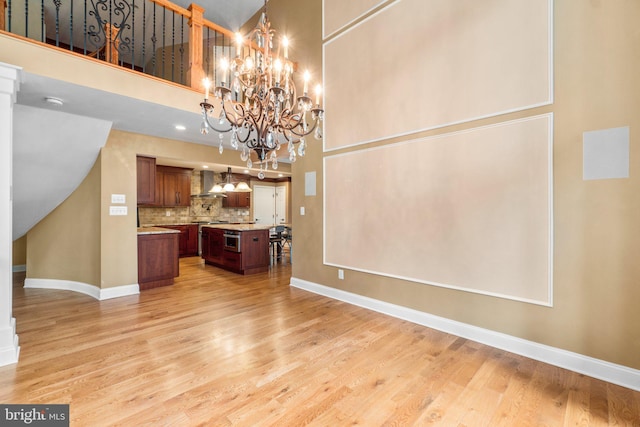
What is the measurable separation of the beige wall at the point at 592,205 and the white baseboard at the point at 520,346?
6cm

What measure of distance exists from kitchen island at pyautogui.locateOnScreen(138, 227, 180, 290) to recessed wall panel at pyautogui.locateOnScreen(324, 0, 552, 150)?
3.24 meters

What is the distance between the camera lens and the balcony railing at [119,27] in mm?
3121

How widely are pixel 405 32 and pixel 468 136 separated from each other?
1.49 m

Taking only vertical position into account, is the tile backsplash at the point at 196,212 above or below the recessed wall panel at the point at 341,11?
below

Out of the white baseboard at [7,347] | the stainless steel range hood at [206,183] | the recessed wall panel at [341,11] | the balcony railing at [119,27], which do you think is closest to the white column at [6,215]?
the white baseboard at [7,347]

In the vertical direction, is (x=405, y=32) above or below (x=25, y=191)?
above

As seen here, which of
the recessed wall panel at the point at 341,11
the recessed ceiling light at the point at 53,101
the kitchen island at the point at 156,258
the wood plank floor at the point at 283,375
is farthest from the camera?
the kitchen island at the point at 156,258

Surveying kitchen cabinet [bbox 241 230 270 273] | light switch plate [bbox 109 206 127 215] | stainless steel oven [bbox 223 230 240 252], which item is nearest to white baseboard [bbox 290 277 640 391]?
kitchen cabinet [bbox 241 230 270 273]

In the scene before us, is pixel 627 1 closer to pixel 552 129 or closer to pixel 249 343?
pixel 552 129

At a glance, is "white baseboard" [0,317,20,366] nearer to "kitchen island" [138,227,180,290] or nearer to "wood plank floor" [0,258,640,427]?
"wood plank floor" [0,258,640,427]

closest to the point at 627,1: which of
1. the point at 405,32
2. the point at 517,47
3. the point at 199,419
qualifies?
the point at 517,47

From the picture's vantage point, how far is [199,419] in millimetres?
1762

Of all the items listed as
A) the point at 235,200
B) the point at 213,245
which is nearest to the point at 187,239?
the point at 213,245

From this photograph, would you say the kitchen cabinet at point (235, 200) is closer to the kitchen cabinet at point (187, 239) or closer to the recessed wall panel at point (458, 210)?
the kitchen cabinet at point (187, 239)
